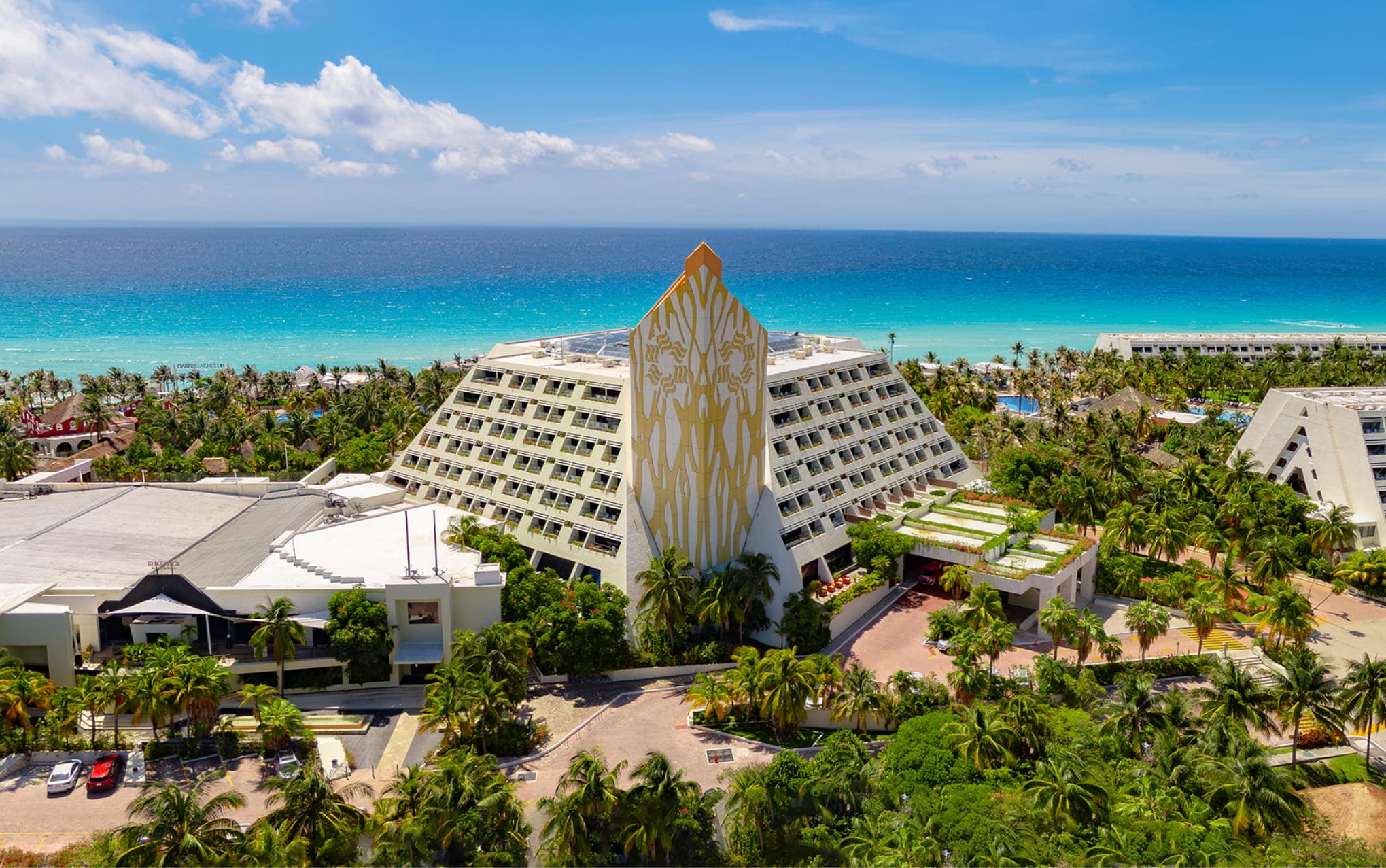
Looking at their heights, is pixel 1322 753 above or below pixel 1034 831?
below

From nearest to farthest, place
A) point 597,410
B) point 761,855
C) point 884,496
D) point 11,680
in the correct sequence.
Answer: point 761,855, point 11,680, point 597,410, point 884,496

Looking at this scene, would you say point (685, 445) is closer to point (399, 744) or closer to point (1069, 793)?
point (399, 744)

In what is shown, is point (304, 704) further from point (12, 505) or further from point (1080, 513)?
point (1080, 513)

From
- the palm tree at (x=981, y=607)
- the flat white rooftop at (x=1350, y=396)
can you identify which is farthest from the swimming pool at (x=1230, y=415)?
the palm tree at (x=981, y=607)

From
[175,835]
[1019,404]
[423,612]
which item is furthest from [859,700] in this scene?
[1019,404]

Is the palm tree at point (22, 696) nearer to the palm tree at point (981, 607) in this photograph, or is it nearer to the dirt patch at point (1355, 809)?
the palm tree at point (981, 607)

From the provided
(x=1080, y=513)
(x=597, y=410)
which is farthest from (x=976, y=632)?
(x=597, y=410)

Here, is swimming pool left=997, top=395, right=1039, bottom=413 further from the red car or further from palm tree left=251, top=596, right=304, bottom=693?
the red car

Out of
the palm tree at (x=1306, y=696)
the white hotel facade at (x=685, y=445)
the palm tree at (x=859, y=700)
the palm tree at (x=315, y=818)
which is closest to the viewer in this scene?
the palm tree at (x=315, y=818)

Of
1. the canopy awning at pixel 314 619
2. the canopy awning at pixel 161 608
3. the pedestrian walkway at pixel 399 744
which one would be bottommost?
the pedestrian walkway at pixel 399 744
